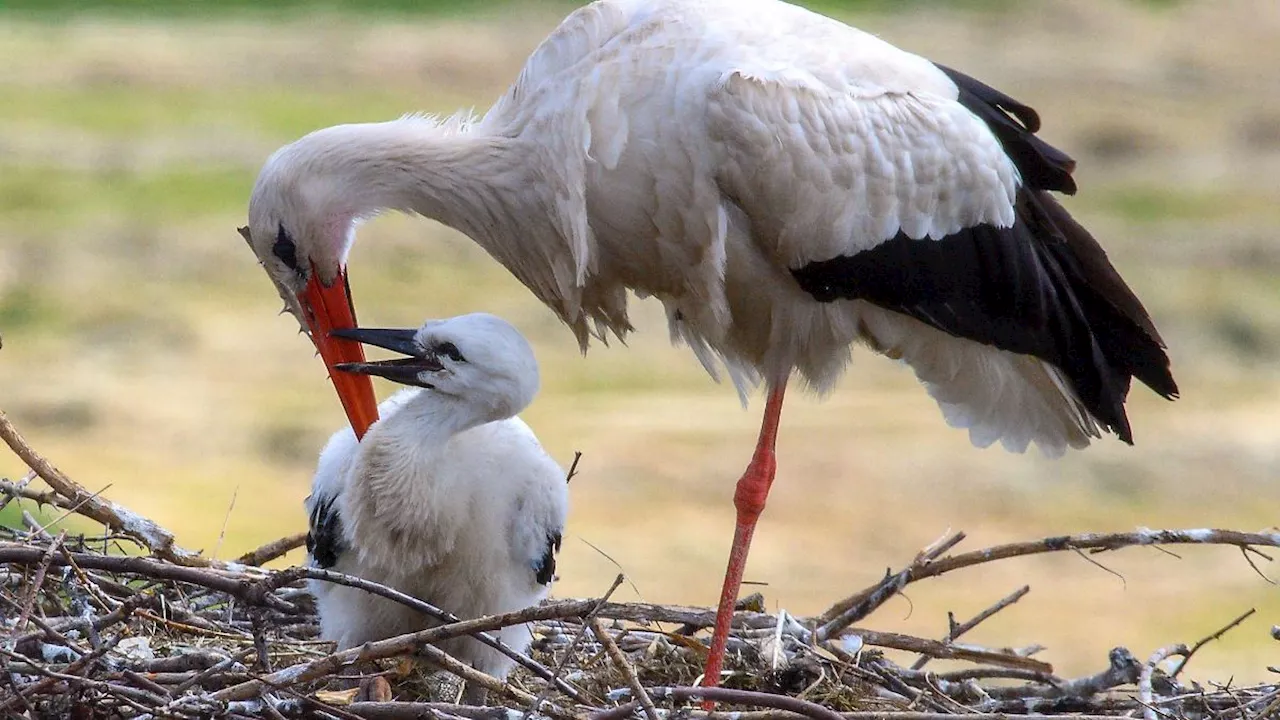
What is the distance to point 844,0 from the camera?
66.7 ft

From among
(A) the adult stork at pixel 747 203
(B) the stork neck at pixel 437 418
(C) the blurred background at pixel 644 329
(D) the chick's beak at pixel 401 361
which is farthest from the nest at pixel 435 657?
(C) the blurred background at pixel 644 329

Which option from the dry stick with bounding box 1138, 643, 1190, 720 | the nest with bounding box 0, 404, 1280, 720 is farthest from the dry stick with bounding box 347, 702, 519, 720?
the dry stick with bounding box 1138, 643, 1190, 720

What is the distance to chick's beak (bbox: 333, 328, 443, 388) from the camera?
440 centimetres

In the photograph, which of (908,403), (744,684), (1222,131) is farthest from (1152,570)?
(744,684)

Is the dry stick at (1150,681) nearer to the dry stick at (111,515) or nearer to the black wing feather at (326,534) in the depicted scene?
the black wing feather at (326,534)

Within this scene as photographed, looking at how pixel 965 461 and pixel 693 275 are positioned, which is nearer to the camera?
pixel 693 275

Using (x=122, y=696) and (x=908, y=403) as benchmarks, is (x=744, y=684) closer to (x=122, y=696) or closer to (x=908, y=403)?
(x=122, y=696)

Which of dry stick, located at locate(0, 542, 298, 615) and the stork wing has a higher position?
the stork wing

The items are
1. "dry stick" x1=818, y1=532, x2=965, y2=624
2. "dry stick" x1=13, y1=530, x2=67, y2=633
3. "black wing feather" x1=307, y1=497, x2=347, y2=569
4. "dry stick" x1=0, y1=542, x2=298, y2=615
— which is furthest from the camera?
"dry stick" x1=818, y1=532, x2=965, y2=624

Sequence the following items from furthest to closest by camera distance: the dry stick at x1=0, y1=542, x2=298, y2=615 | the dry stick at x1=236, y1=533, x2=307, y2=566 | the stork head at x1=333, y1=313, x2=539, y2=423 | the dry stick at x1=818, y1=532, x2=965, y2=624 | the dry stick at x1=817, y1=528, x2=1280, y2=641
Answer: the dry stick at x1=236, y1=533, x2=307, y2=566 < the dry stick at x1=818, y1=532, x2=965, y2=624 < the dry stick at x1=817, y1=528, x2=1280, y2=641 < the stork head at x1=333, y1=313, x2=539, y2=423 < the dry stick at x1=0, y1=542, x2=298, y2=615

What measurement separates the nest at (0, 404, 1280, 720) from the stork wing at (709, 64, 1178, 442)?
459 millimetres

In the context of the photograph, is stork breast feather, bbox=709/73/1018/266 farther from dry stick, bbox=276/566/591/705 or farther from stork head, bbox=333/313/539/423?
dry stick, bbox=276/566/591/705

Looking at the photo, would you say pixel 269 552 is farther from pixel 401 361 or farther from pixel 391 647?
pixel 391 647

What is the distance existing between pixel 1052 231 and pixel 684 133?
3.24 ft
